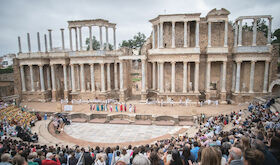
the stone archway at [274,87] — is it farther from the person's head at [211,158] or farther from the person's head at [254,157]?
the person's head at [211,158]

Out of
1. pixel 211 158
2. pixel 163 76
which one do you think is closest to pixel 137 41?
pixel 163 76

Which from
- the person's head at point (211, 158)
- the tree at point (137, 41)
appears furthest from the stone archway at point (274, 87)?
the tree at point (137, 41)

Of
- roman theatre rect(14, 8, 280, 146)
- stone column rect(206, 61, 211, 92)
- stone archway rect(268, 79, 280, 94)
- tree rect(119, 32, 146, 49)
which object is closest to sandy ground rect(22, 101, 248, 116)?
roman theatre rect(14, 8, 280, 146)

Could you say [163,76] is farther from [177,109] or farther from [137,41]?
[137,41]

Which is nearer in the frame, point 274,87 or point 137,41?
point 274,87

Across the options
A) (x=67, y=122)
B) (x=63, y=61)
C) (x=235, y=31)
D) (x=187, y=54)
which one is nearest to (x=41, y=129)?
(x=67, y=122)

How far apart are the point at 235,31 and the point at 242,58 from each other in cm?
478

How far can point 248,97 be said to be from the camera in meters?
27.3

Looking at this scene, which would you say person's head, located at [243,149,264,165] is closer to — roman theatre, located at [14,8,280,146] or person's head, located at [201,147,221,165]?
person's head, located at [201,147,221,165]

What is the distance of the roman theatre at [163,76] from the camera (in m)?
23.2

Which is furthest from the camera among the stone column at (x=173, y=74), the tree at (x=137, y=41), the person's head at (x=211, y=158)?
the tree at (x=137, y=41)

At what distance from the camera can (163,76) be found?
29266mm

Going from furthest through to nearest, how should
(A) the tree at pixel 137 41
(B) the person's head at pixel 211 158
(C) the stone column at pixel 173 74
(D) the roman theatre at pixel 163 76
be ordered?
1. (A) the tree at pixel 137 41
2. (C) the stone column at pixel 173 74
3. (D) the roman theatre at pixel 163 76
4. (B) the person's head at pixel 211 158

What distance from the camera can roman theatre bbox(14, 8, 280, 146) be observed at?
23.2 meters
